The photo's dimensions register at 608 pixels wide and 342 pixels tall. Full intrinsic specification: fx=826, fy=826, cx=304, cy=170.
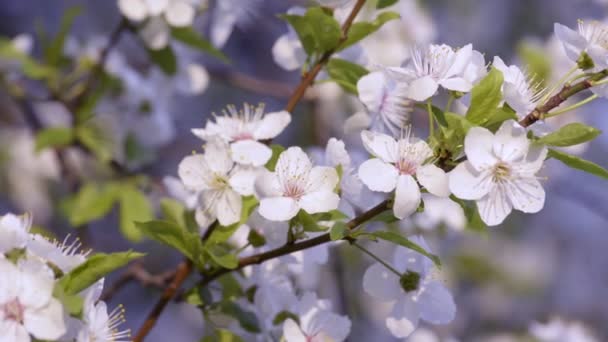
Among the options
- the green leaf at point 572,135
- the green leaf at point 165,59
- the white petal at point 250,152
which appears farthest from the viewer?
the green leaf at point 165,59

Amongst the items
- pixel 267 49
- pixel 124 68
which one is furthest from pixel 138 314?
pixel 124 68

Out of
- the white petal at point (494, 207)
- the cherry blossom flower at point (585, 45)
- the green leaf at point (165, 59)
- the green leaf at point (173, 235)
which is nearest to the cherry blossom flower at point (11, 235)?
the green leaf at point (173, 235)

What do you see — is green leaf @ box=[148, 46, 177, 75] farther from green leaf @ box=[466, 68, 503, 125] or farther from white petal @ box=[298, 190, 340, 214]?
green leaf @ box=[466, 68, 503, 125]

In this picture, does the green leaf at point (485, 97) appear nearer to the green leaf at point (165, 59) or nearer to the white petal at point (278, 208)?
the white petal at point (278, 208)

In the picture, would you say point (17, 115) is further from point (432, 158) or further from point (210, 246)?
point (432, 158)

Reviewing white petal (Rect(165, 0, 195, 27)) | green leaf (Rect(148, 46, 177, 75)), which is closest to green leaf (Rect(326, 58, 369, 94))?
white petal (Rect(165, 0, 195, 27))
